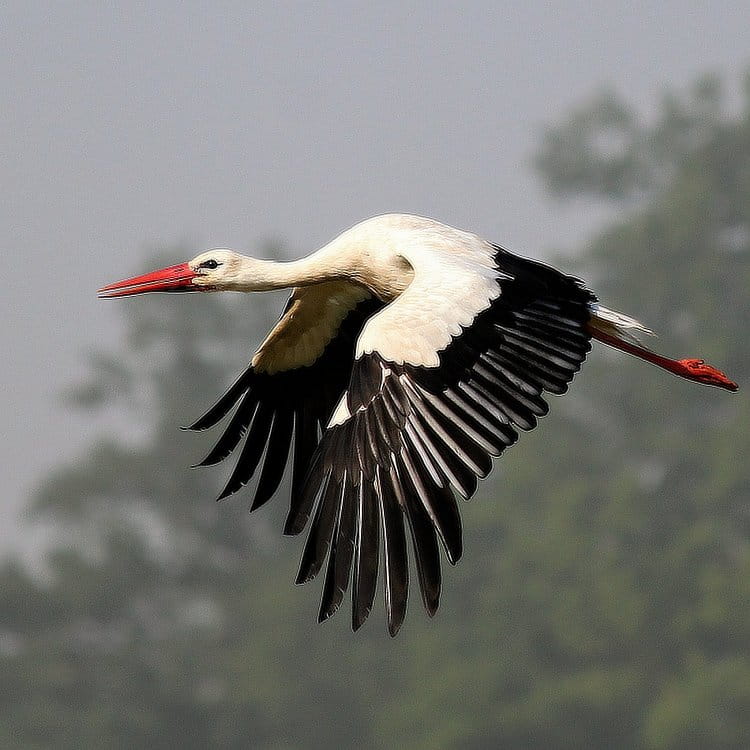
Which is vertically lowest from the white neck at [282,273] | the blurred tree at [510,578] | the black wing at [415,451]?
the black wing at [415,451]

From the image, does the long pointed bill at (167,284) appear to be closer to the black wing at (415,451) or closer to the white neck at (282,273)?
the white neck at (282,273)

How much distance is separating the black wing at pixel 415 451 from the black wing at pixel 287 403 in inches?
65.7

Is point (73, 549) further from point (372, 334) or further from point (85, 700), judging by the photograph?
point (372, 334)

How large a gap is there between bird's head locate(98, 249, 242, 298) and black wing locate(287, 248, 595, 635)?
5.53ft

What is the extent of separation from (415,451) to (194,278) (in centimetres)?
216

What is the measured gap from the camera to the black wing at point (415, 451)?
518 cm

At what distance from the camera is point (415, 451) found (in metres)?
5.29

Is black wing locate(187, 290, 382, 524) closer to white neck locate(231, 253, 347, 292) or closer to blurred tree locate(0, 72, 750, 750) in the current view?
white neck locate(231, 253, 347, 292)

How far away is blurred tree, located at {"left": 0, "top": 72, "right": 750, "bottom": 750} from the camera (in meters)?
35.4

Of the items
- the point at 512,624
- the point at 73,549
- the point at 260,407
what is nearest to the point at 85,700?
the point at 73,549

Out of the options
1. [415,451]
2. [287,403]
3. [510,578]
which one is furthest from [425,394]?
[510,578]

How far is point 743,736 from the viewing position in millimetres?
34594

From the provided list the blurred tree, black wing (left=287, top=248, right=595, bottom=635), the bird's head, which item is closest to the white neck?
the bird's head

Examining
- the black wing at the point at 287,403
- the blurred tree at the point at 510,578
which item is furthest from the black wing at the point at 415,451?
the blurred tree at the point at 510,578
